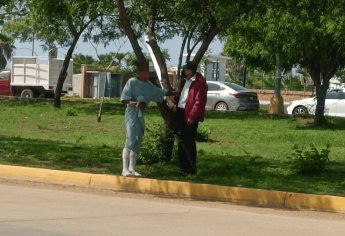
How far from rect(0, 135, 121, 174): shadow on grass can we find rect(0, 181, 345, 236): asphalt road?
70.2 inches

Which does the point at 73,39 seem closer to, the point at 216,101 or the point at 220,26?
the point at 216,101

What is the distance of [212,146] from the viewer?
16609 mm

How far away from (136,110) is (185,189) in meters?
1.47

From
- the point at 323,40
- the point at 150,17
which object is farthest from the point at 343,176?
the point at 323,40

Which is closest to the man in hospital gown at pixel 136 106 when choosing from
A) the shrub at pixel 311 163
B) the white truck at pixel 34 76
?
the shrub at pixel 311 163

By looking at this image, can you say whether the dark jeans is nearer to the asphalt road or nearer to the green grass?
the green grass

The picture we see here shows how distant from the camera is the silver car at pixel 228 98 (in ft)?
99.1

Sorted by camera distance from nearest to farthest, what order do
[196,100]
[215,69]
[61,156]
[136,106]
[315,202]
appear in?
[315,202] → [196,100] → [136,106] → [61,156] → [215,69]

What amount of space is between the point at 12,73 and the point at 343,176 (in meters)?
27.6

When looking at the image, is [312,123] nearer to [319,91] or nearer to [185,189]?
[319,91]

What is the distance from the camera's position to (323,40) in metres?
21.0

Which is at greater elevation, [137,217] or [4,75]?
[4,75]

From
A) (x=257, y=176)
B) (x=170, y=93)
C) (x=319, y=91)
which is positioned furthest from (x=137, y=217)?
(x=319, y=91)

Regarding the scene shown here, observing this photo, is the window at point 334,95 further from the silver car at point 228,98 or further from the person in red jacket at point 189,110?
the person in red jacket at point 189,110
